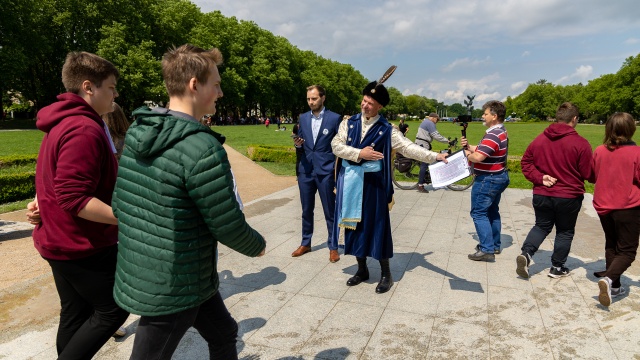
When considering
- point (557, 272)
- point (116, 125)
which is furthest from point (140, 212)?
point (557, 272)

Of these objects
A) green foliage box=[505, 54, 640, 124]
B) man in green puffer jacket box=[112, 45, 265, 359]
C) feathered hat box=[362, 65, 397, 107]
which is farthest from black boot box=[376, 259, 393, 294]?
green foliage box=[505, 54, 640, 124]

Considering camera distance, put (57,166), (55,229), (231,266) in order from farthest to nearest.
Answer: (231,266)
(55,229)
(57,166)

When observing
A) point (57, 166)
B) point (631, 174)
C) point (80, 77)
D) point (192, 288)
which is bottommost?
point (192, 288)

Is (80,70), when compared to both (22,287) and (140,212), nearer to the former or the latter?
(140,212)

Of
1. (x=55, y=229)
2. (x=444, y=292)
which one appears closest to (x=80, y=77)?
(x=55, y=229)

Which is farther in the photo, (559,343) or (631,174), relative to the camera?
(631,174)

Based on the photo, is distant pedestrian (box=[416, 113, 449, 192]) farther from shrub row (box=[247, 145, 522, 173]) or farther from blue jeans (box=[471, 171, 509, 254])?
shrub row (box=[247, 145, 522, 173])

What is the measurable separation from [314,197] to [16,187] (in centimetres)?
854

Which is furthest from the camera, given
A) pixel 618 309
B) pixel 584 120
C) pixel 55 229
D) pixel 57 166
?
pixel 584 120

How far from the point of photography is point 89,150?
Answer: 81.6 inches

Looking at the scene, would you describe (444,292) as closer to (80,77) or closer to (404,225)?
(404,225)

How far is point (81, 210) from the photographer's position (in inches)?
79.9

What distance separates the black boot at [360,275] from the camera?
442 centimetres

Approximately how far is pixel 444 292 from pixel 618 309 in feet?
5.21
